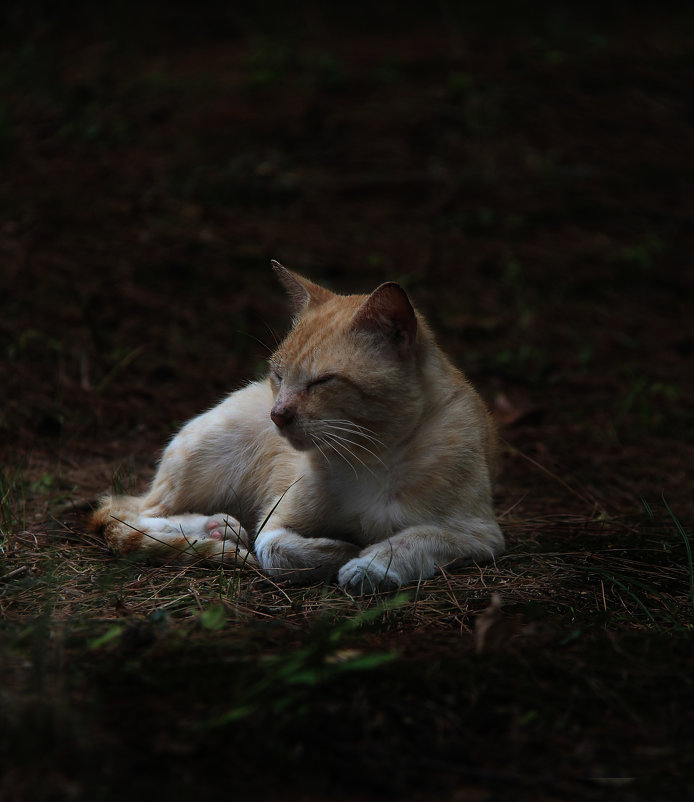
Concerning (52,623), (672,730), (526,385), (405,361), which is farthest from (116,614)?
(526,385)

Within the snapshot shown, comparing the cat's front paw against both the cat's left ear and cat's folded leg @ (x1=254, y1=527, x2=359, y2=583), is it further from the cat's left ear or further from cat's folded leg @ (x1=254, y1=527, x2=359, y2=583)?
the cat's left ear

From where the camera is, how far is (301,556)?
298 cm

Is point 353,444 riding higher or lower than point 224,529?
higher

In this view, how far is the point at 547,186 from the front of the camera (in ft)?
27.6

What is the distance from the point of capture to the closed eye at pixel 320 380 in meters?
3.02

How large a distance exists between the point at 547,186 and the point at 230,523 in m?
6.30

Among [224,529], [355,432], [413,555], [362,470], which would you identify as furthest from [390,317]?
[224,529]

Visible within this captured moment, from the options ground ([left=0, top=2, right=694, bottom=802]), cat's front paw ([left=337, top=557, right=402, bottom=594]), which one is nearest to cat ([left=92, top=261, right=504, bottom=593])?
cat's front paw ([left=337, top=557, right=402, bottom=594])

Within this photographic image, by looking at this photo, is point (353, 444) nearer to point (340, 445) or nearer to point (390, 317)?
point (340, 445)

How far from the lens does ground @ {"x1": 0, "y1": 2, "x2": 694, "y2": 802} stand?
184 cm

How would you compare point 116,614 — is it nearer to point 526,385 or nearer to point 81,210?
point 526,385

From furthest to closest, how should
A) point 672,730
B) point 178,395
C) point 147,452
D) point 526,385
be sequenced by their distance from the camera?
point 526,385
point 178,395
point 147,452
point 672,730

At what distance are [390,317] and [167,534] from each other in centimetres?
127

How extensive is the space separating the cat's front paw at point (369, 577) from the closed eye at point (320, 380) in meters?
0.67
